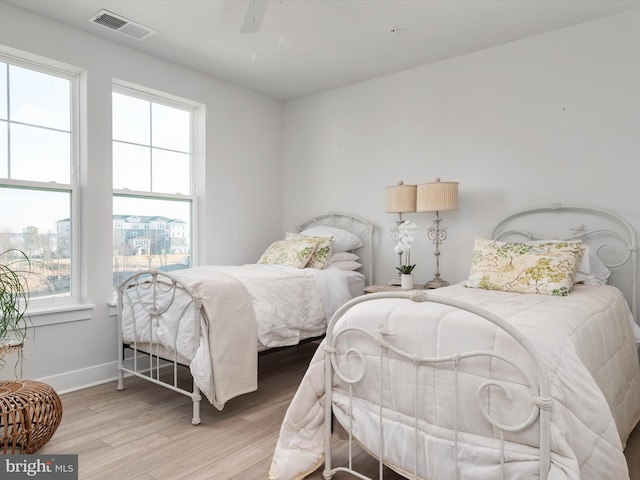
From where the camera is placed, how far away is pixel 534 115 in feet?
10.1

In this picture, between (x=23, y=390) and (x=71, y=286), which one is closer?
(x=23, y=390)

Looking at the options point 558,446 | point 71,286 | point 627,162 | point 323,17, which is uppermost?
point 323,17

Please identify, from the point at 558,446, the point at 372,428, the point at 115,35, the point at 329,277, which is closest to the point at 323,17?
the point at 115,35

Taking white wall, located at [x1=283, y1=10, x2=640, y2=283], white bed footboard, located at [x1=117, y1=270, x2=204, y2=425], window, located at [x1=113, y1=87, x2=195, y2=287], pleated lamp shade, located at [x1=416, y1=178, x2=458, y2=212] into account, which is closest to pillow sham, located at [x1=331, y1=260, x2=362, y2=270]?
white wall, located at [x1=283, y1=10, x2=640, y2=283]

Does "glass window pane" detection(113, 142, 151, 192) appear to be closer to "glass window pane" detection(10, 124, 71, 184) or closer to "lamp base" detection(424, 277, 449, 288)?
"glass window pane" detection(10, 124, 71, 184)

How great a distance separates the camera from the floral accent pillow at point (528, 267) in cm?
234

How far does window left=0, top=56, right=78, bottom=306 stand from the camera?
2807mm

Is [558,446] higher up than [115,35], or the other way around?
[115,35]

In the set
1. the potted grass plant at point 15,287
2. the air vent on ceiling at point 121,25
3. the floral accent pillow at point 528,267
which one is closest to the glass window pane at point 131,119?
the air vent on ceiling at point 121,25

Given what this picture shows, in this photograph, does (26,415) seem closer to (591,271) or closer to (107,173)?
(107,173)

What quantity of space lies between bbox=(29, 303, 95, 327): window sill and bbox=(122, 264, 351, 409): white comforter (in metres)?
0.30

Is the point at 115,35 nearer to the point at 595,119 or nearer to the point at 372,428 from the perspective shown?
the point at 372,428

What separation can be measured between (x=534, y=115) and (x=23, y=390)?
3.54m

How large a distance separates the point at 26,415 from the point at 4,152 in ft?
5.71
